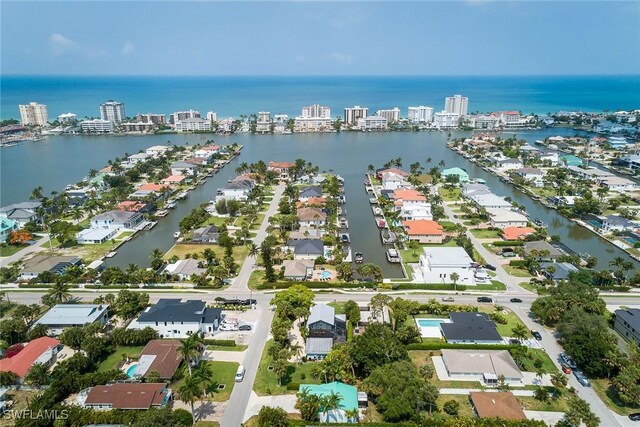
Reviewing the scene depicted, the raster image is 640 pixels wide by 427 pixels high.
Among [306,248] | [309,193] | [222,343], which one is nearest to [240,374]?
[222,343]

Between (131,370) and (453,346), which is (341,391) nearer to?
(453,346)

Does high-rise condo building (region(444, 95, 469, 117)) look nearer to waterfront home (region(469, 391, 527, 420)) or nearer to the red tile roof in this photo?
waterfront home (region(469, 391, 527, 420))

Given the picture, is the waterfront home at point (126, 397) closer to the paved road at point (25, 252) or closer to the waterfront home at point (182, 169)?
the paved road at point (25, 252)

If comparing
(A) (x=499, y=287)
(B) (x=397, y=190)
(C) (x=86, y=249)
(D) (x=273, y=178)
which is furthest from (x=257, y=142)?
(A) (x=499, y=287)

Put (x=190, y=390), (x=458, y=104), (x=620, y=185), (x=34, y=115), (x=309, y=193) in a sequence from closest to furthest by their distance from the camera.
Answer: (x=190, y=390) → (x=309, y=193) → (x=620, y=185) → (x=34, y=115) → (x=458, y=104)

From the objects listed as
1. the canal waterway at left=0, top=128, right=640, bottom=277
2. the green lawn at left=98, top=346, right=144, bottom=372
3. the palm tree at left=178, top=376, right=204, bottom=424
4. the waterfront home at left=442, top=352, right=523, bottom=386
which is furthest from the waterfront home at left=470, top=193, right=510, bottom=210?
the palm tree at left=178, top=376, right=204, bottom=424

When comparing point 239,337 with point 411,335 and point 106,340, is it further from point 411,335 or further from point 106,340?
point 411,335

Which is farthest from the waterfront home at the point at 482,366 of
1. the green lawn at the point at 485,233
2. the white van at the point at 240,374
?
the green lawn at the point at 485,233
